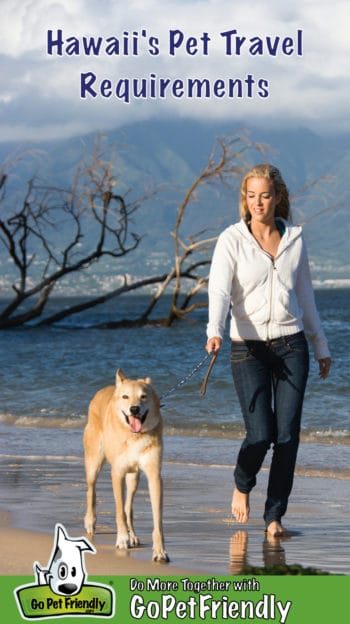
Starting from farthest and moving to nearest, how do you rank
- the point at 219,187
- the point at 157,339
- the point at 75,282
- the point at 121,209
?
the point at 75,282 < the point at 157,339 < the point at 121,209 < the point at 219,187

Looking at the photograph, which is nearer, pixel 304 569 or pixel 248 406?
pixel 304 569

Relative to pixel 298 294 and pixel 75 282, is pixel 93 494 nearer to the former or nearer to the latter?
pixel 298 294

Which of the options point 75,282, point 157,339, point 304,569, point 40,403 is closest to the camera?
point 304,569

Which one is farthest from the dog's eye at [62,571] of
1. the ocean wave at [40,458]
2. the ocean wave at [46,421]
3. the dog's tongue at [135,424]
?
the ocean wave at [46,421]

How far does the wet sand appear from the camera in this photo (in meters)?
5.98

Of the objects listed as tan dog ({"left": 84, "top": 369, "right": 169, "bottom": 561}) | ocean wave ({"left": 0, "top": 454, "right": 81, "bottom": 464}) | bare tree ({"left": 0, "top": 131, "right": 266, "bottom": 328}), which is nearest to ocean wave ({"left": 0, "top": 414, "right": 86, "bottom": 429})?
ocean wave ({"left": 0, "top": 454, "right": 81, "bottom": 464})

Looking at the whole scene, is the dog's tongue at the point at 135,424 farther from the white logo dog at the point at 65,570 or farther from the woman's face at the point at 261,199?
the woman's face at the point at 261,199

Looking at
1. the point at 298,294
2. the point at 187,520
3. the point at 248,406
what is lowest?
the point at 187,520

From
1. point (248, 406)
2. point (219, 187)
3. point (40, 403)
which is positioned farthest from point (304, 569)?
point (219, 187)

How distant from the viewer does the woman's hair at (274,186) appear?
6.32 m

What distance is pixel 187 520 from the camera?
7.42m

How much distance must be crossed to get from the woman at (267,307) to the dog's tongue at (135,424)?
625mm

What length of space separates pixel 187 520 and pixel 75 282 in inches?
5820

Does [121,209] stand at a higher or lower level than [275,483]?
higher
